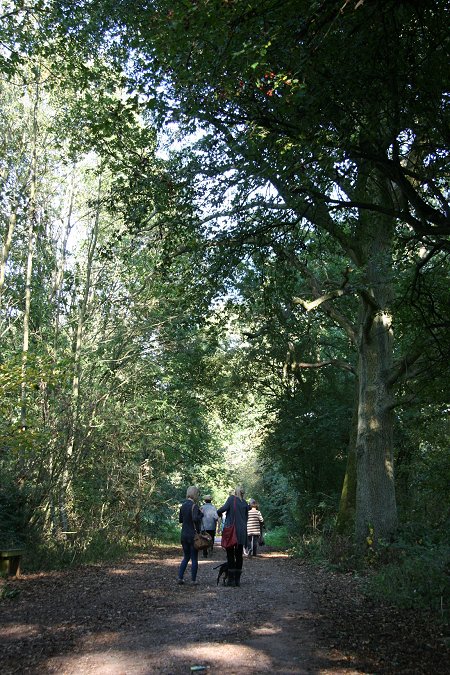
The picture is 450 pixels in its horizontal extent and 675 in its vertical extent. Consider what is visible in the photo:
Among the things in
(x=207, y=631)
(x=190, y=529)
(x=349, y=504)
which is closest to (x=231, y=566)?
(x=190, y=529)

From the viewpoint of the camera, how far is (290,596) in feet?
29.8

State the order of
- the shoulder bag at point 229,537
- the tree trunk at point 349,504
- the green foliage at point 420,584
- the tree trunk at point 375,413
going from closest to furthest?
the green foliage at point 420,584 → the shoulder bag at point 229,537 → the tree trunk at point 375,413 → the tree trunk at point 349,504

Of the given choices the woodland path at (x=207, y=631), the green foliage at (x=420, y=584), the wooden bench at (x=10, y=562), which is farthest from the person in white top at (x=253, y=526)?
the green foliage at (x=420, y=584)

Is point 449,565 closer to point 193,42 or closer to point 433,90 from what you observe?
point 433,90

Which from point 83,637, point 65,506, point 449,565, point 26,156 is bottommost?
point 83,637

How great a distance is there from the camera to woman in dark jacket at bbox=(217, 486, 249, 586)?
10.5 metres

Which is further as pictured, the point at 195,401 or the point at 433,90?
the point at 195,401

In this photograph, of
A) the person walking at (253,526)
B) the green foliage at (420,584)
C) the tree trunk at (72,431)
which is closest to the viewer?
the green foliage at (420,584)

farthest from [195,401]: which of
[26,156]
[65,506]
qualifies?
[26,156]

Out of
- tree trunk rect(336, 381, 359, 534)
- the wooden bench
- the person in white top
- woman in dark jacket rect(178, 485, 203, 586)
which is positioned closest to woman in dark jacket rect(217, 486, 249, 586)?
woman in dark jacket rect(178, 485, 203, 586)

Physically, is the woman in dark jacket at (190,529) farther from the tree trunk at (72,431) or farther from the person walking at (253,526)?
the person walking at (253,526)

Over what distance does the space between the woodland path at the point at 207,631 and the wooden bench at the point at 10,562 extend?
0.56m

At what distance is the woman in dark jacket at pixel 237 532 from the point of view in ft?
34.3

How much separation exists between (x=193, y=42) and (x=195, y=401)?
1638 cm
